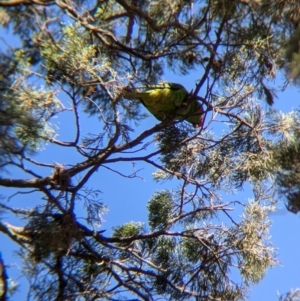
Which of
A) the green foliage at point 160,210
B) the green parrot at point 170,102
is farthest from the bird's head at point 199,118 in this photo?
the green foliage at point 160,210

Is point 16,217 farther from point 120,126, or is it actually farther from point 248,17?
point 248,17

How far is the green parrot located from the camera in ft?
7.77

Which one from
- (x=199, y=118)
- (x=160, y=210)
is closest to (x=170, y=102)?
(x=199, y=118)

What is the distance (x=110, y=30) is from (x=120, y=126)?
488 mm

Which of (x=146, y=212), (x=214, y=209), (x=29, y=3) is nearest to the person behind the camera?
(x=29, y=3)

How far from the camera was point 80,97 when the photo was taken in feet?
7.51

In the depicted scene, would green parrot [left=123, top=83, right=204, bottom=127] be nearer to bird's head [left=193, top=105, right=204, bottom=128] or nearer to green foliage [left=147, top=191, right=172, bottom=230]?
bird's head [left=193, top=105, right=204, bottom=128]

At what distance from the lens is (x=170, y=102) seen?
243 cm

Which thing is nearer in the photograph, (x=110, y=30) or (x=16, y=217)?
(x=16, y=217)

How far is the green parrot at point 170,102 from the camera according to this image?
237cm

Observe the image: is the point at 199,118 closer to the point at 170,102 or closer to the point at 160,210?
the point at 170,102

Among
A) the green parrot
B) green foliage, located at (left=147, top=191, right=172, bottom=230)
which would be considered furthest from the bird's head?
green foliage, located at (left=147, top=191, right=172, bottom=230)

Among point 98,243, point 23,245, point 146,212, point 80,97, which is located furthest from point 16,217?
point 146,212

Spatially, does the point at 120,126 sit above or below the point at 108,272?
above
